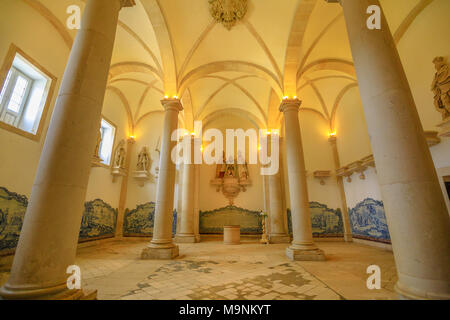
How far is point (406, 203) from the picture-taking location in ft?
6.96

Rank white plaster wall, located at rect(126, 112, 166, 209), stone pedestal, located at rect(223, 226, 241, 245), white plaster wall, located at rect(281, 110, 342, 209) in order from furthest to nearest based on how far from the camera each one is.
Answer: white plaster wall, located at rect(126, 112, 166, 209), white plaster wall, located at rect(281, 110, 342, 209), stone pedestal, located at rect(223, 226, 241, 245)

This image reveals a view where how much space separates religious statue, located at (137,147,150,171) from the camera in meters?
12.3

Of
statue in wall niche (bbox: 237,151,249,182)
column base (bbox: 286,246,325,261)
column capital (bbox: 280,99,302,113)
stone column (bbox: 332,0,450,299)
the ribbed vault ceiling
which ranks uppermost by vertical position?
the ribbed vault ceiling

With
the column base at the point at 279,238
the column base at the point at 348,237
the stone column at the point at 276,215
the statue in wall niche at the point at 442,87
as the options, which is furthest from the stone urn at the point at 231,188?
the statue in wall niche at the point at 442,87

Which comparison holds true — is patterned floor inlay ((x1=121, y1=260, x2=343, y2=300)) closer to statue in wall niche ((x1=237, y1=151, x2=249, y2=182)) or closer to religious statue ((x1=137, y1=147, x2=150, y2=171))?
statue in wall niche ((x1=237, y1=151, x2=249, y2=182))

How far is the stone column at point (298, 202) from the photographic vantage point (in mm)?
6015

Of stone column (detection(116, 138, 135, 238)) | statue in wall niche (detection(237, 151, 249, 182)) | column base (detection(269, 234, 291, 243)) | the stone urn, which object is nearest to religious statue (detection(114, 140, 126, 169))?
stone column (detection(116, 138, 135, 238))

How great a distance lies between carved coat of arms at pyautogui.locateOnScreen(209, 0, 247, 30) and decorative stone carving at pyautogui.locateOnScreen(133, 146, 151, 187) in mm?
8626

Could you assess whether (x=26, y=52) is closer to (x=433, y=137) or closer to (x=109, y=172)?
(x=109, y=172)

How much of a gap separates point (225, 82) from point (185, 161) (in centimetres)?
511

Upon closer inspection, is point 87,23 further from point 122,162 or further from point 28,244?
point 122,162

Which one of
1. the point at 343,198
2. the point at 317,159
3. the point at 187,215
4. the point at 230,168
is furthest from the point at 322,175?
the point at 187,215

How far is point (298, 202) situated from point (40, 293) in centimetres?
616

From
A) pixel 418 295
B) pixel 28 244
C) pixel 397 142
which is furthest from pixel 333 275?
pixel 28 244
